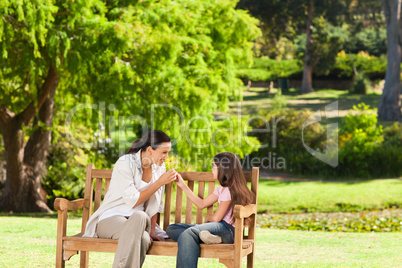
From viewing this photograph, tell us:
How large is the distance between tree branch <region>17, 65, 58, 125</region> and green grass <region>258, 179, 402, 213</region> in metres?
5.87

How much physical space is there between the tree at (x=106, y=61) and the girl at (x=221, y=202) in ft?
16.6

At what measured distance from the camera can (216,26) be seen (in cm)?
1189

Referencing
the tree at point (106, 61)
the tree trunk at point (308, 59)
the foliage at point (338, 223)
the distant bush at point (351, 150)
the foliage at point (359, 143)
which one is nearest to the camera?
the tree at point (106, 61)

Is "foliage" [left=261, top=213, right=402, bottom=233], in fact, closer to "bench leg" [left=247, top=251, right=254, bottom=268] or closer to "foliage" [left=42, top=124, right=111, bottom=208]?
"foliage" [left=42, top=124, right=111, bottom=208]

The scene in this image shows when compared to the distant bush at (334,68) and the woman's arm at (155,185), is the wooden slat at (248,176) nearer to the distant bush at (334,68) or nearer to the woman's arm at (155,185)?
the woman's arm at (155,185)

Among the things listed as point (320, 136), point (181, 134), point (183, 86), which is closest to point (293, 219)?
point (181, 134)

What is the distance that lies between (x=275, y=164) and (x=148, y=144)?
14091 mm

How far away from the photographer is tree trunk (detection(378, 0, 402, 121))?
24000 millimetres

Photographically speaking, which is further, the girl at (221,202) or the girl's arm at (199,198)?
the girl's arm at (199,198)

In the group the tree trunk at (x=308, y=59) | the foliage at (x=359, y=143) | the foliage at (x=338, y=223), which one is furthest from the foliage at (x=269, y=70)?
the foliage at (x=338, y=223)

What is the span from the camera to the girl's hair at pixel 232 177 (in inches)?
162

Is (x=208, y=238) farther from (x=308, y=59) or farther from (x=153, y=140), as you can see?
(x=308, y=59)

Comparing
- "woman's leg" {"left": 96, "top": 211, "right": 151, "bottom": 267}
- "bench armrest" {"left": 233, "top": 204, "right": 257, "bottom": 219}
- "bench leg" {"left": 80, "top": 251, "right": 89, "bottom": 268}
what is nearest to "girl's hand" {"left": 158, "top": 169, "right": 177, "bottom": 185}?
"woman's leg" {"left": 96, "top": 211, "right": 151, "bottom": 267}

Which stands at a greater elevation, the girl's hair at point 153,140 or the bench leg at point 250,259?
the girl's hair at point 153,140
